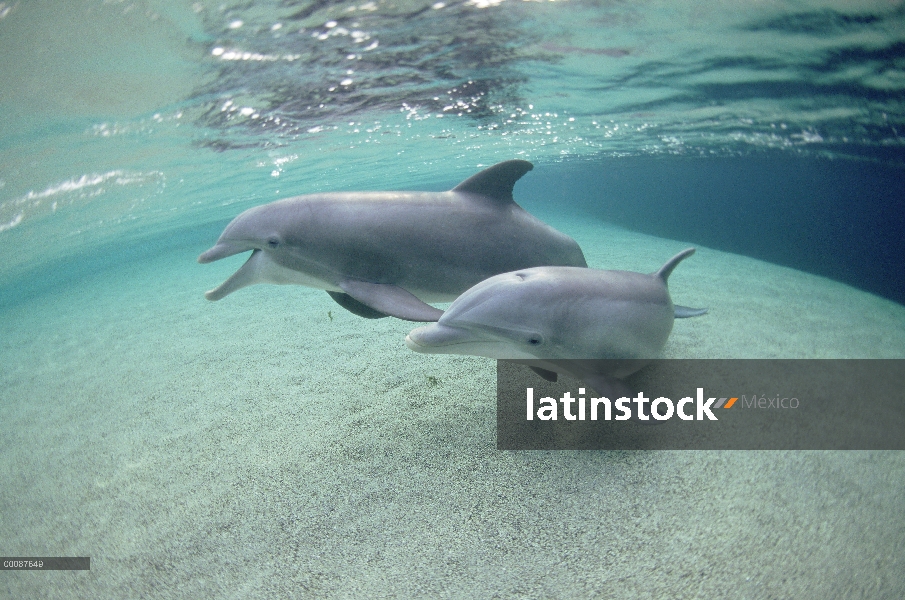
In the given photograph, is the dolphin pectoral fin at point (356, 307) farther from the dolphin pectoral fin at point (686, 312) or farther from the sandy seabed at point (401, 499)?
the dolphin pectoral fin at point (686, 312)

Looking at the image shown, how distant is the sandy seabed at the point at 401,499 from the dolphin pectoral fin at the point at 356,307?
1152 millimetres

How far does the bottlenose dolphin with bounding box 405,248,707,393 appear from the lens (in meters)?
2.92

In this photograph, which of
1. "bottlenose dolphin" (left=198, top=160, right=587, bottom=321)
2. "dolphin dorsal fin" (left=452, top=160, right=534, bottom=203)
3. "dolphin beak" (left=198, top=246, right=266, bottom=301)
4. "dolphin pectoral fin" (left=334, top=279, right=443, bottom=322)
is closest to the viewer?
"dolphin pectoral fin" (left=334, top=279, right=443, bottom=322)

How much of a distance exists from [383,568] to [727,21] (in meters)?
9.50

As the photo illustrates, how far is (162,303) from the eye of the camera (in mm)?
12055

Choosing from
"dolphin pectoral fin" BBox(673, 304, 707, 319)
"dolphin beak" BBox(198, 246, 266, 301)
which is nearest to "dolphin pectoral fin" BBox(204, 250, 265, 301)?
"dolphin beak" BBox(198, 246, 266, 301)

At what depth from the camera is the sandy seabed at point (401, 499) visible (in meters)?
2.47

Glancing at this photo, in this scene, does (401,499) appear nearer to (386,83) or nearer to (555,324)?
(555,324)

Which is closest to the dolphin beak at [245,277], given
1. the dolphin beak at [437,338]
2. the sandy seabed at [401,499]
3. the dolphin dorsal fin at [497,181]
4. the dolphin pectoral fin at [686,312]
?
the sandy seabed at [401,499]

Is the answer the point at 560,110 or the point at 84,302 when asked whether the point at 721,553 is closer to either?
the point at 560,110

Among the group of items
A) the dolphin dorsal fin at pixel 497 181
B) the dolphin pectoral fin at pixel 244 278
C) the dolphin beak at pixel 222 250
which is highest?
the dolphin dorsal fin at pixel 497 181

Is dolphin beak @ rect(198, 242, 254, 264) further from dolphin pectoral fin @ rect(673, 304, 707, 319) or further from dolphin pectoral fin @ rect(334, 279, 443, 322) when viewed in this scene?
dolphin pectoral fin @ rect(673, 304, 707, 319)

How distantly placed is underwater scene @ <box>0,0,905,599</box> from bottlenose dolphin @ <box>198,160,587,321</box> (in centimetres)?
3

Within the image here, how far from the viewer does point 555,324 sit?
121 inches
